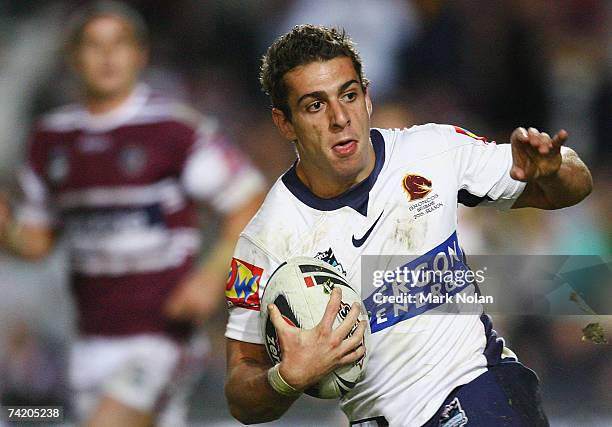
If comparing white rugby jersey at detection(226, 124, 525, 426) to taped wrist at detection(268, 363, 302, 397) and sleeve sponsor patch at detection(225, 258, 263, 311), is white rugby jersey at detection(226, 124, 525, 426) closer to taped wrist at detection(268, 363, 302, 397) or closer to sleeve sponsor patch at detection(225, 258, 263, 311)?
sleeve sponsor patch at detection(225, 258, 263, 311)

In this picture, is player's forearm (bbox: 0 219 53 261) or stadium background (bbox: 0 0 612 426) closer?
player's forearm (bbox: 0 219 53 261)

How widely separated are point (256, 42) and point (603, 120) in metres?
2.58

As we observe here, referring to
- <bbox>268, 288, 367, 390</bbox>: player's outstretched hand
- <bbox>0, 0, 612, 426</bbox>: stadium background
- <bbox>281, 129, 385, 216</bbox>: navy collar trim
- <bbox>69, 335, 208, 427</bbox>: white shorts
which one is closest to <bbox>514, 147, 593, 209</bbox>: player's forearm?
A: <bbox>281, 129, 385, 216</bbox>: navy collar trim

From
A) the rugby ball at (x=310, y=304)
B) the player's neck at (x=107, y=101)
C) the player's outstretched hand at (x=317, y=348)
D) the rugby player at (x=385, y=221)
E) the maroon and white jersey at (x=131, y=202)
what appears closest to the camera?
the player's outstretched hand at (x=317, y=348)

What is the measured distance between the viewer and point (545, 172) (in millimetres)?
3906

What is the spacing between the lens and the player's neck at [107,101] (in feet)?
22.4

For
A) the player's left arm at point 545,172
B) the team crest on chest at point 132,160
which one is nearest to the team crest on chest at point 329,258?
the player's left arm at point 545,172

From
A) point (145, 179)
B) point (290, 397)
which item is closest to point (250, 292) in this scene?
point (290, 397)

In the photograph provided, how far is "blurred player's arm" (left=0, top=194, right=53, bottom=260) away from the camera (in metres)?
6.77

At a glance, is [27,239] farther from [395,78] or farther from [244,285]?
[244,285]

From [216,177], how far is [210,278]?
26.6 inches

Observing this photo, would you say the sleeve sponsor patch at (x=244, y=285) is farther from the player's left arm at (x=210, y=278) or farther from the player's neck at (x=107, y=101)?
the player's neck at (x=107, y=101)

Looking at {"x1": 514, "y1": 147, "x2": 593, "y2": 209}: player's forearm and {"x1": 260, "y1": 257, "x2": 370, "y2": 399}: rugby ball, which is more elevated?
{"x1": 514, "y1": 147, "x2": 593, "y2": 209}: player's forearm

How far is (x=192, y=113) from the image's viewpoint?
701 centimetres
